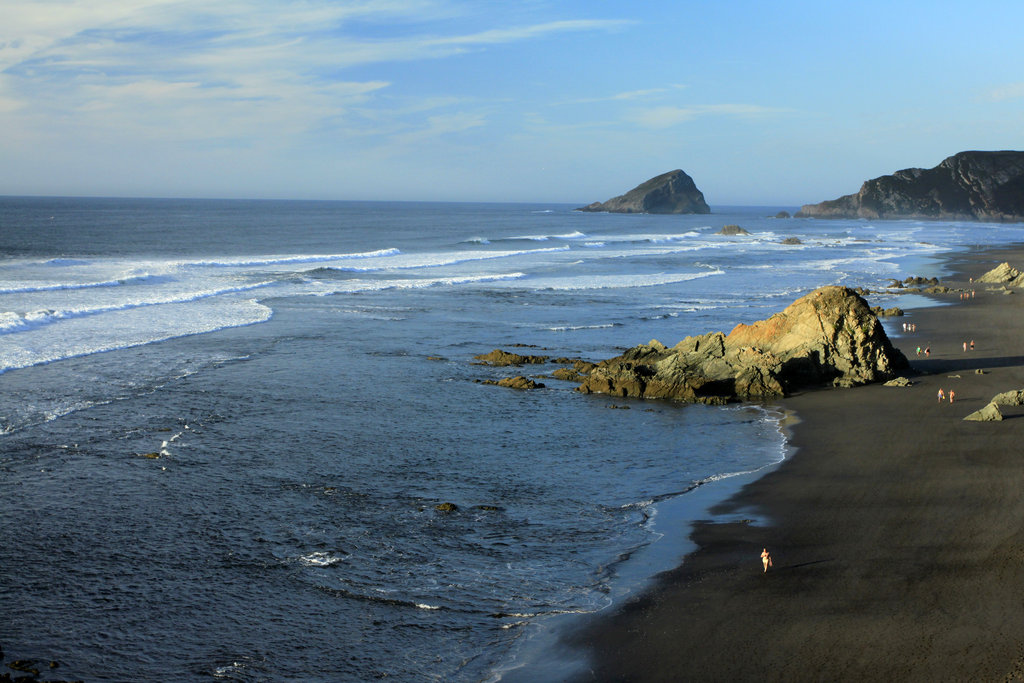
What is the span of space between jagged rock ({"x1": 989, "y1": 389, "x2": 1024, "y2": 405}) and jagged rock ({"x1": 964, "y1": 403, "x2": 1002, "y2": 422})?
1139 mm

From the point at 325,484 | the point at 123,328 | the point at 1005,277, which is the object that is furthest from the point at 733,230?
the point at 325,484

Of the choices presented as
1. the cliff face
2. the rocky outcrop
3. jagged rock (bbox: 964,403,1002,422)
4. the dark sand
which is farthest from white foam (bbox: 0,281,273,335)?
the cliff face

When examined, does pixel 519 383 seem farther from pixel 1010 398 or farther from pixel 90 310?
pixel 90 310

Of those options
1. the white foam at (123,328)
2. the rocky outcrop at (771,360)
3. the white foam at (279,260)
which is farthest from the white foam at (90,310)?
the rocky outcrop at (771,360)

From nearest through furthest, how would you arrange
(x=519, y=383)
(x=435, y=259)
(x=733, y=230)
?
1. (x=519, y=383)
2. (x=435, y=259)
3. (x=733, y=230)

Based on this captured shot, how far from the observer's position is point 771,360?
2498cm

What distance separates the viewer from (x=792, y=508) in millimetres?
15578

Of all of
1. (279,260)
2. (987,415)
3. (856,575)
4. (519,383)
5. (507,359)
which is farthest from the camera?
(279,260)

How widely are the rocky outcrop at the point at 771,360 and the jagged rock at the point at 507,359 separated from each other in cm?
328

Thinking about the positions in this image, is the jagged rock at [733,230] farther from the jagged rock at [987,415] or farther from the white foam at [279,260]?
the jagged rock at [987,415]

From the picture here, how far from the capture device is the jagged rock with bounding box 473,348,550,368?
28.6m

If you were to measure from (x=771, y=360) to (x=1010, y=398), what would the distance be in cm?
611

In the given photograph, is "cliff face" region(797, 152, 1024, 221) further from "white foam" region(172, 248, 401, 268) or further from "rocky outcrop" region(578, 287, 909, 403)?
"rocky outcrop" region(578, 287, 909, 403)

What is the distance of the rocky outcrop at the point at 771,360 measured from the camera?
2448cm
